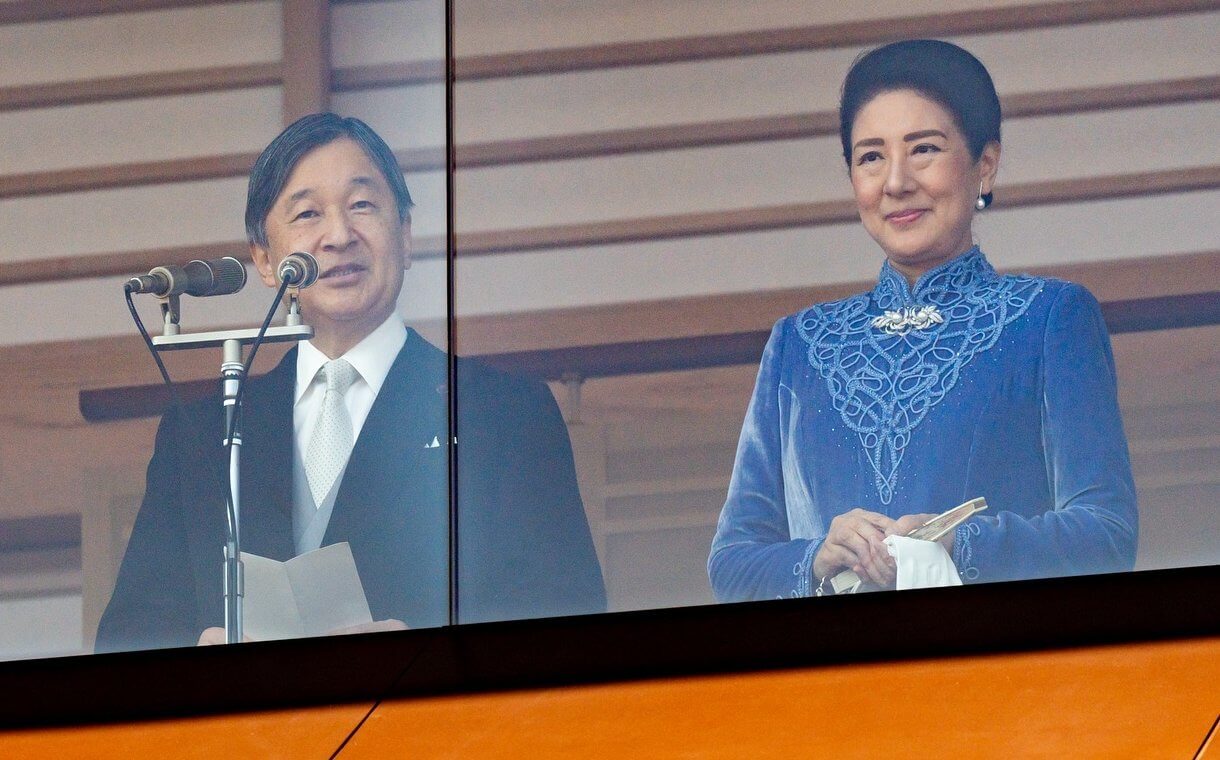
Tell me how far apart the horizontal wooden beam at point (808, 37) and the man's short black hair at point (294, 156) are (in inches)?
7.3

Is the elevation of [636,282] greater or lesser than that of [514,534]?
greater

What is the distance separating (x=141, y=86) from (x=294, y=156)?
299 mm

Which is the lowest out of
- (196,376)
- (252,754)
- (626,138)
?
(252,754)

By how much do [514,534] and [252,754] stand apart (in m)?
0.51

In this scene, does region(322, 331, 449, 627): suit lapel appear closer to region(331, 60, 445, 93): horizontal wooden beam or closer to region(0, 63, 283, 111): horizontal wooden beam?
region(331, 60, 445, 93): horizontal wooden beam

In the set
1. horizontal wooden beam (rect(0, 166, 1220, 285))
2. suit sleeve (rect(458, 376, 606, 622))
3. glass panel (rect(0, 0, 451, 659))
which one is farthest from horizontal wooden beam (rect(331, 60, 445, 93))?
suit sleeve (rect(458, 376, 606, 622))

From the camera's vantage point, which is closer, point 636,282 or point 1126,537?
point 1126,537

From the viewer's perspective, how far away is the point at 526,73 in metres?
2.85

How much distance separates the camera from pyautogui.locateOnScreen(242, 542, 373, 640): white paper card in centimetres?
264

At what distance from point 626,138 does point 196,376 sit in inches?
31.1

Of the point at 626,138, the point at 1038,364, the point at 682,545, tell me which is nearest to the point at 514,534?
the point at 682,545

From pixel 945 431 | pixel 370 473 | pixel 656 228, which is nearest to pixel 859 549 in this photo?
pixel 945 431

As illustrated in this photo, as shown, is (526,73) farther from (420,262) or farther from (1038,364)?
(1038,364)

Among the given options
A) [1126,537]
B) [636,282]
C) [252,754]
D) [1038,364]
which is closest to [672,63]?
[636,282]
